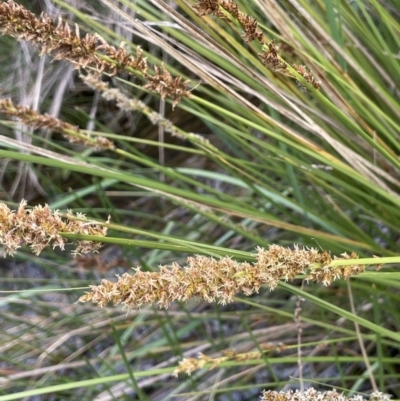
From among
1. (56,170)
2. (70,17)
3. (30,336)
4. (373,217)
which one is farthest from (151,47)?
(30,336)

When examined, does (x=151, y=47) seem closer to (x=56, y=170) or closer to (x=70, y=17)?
(x=70, y=17)

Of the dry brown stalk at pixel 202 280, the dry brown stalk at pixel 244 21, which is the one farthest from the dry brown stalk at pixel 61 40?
the dry brown stalk at pixel 202 280

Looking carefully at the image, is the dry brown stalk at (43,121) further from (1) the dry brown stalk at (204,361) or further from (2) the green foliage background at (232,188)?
(1) the dry brown stalk at (204,361)

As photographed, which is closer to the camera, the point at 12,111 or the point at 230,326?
the point at 12,111

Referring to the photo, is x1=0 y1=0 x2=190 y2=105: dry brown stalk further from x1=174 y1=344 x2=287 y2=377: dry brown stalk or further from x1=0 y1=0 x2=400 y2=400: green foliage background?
x1=174 y1=344 x2=287 y2=377: dry brown stalk

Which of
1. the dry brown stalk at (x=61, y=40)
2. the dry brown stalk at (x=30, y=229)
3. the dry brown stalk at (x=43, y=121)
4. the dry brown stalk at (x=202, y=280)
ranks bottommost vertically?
the dry brown stalk at (x=43, y=121)

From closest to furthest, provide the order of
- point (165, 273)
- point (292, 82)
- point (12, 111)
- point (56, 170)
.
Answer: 1. point (165, 273)
2. point (12, 111)
3. point (292, 82)
4. point (56, 170)

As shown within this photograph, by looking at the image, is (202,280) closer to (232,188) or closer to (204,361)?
(204,361)

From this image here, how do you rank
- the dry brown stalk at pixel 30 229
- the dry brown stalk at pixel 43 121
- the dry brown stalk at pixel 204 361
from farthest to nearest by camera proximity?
the dry brown stalk at pixel 43 121 < the dry brown stalk at pixel 204 361 < the dry brown stalk at pixel 30 229
